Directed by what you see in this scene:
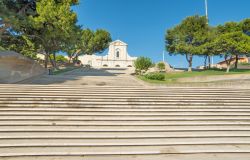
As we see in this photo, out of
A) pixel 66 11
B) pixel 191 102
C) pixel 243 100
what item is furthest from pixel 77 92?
pixel 66 11

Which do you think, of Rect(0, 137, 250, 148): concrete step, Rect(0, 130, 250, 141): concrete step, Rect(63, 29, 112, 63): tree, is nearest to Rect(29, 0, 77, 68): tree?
Rect(0, 130, 250, 141): concrete step

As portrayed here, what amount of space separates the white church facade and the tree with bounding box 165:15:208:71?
25458 mm

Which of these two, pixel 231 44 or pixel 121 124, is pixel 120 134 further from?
pixel 231 44

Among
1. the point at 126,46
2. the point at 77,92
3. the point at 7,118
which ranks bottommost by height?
the point at 7,118

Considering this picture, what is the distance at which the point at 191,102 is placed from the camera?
664cm

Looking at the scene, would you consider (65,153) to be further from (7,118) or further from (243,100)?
(243,100)

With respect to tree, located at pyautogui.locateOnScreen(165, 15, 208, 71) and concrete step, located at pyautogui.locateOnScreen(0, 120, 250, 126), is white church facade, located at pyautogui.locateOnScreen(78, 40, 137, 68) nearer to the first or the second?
tree, located at pyautogui.locateOnScreen(165, 15, 208, 71)

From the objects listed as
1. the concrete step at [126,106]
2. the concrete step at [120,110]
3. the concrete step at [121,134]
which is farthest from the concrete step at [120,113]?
the concrete step at [121,134]

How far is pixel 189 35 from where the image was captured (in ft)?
107

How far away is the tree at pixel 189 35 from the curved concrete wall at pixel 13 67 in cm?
2415

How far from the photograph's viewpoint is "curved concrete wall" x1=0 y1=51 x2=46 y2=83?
10727 mm

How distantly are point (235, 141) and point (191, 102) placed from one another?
6.91ft

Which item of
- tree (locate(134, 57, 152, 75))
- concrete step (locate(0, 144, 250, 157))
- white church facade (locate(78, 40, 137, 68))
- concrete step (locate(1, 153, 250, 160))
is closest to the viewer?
concrete step (locate(1, 153, 250, 160))

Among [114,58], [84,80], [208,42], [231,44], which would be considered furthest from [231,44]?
[114,58]
